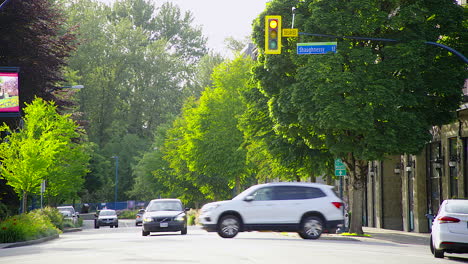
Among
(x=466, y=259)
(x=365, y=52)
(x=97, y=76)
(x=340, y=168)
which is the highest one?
(x=97, y=76)

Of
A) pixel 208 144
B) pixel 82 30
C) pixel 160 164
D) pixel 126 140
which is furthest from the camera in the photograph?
pixel 126 140

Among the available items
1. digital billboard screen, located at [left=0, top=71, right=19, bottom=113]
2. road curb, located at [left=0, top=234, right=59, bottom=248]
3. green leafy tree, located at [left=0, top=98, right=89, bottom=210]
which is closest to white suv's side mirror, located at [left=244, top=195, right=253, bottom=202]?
road curb, located at [left=0, top=234, right=59, bottom=248]

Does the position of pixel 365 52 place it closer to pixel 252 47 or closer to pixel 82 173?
pixel 82 173

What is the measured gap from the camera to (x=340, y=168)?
3434 cm

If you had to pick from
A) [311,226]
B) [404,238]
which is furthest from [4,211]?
[311,226]

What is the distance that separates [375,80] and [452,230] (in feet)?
39.2

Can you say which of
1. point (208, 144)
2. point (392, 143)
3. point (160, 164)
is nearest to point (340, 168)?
point (392, 143)

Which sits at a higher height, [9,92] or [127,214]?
[9,92]

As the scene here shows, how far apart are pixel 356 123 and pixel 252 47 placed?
2281 inches

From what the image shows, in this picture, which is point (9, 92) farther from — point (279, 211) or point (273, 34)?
point (273, 34)

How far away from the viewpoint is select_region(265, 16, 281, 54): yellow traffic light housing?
2280cm

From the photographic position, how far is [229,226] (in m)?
25.4

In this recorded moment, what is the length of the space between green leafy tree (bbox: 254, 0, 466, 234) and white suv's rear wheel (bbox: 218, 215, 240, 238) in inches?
258

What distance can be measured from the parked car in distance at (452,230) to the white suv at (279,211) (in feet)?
17.9
